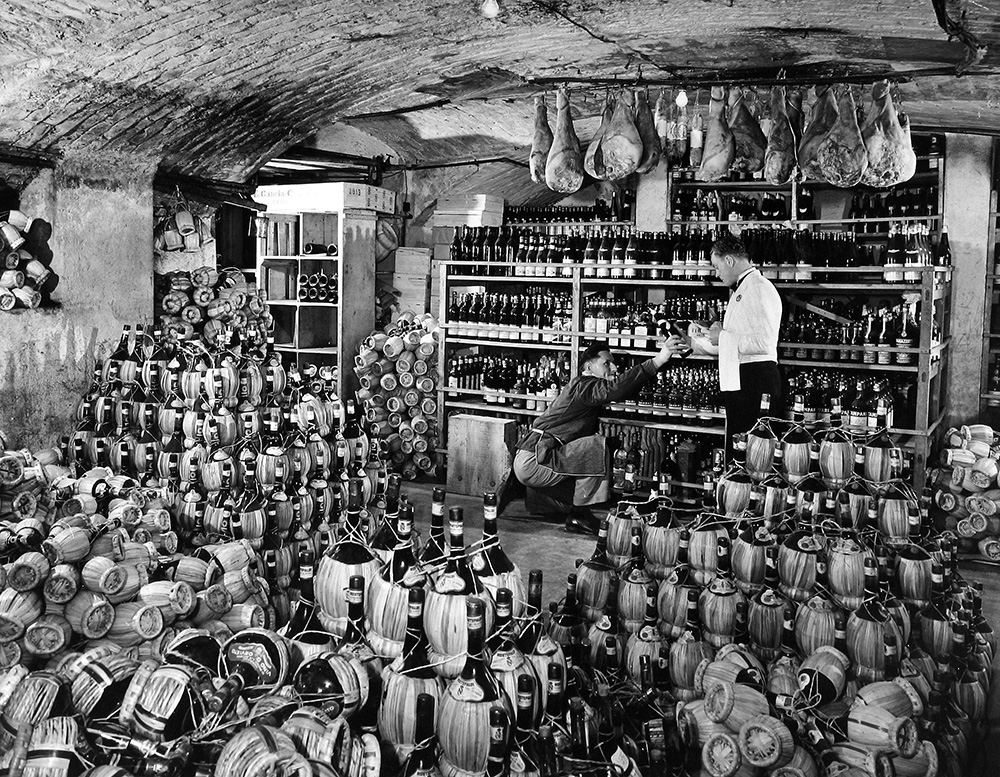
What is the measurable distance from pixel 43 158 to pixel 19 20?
5.21ft

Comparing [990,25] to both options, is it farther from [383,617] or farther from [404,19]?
[383,617]

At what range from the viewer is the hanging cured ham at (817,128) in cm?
500

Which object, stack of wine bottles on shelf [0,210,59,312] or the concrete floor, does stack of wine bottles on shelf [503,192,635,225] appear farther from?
stack of wine bottles on shelf [0,210,59,312]

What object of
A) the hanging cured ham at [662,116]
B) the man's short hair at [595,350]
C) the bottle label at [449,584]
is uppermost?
the hanging cured ham at [662,116]

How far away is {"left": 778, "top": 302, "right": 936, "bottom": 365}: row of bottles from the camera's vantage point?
6.59 m

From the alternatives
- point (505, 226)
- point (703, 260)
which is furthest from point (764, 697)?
point (505, 226)

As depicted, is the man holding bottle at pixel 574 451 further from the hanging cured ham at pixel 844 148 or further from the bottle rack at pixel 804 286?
the hanging cured ham at pixel 844 148

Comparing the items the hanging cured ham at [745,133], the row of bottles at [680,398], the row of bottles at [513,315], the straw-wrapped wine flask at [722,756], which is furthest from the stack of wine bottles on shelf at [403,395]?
the straw-wrapped wine flask at [722,756]

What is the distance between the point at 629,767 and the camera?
250 centimetres

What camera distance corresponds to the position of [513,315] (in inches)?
322

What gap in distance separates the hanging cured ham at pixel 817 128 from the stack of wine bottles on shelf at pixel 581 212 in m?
3.33

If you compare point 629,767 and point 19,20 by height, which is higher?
point 19,20

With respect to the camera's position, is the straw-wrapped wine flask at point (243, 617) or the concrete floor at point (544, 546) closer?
the straw-wrapped wine flask at point (243, 617)

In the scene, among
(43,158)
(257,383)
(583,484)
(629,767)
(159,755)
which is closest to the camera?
(159,755)
